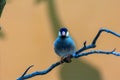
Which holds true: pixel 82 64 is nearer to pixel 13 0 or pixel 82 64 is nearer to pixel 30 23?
pixel 30 23

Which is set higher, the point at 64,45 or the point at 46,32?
the point at 64,45

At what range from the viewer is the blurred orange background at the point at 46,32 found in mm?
4371

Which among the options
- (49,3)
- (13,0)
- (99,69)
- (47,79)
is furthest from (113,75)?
(13,0)

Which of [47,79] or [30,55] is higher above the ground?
[30,55]

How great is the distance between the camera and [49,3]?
439 cm

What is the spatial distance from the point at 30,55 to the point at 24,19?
380mm

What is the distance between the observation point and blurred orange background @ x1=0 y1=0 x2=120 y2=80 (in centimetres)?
437

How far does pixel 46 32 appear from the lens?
4.45 metres

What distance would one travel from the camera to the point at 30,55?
14.6ft

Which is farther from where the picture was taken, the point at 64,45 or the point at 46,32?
the point at 46,32

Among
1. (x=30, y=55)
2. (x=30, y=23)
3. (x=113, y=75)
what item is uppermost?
(x=30, y=23)

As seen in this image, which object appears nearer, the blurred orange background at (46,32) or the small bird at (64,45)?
the small bird at (64,45)

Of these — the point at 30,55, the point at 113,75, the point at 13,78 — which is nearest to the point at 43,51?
A: the point at 30,55

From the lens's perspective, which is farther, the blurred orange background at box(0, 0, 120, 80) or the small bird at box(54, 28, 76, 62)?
the blurred orange background at box(0, 0, 120, 80)
